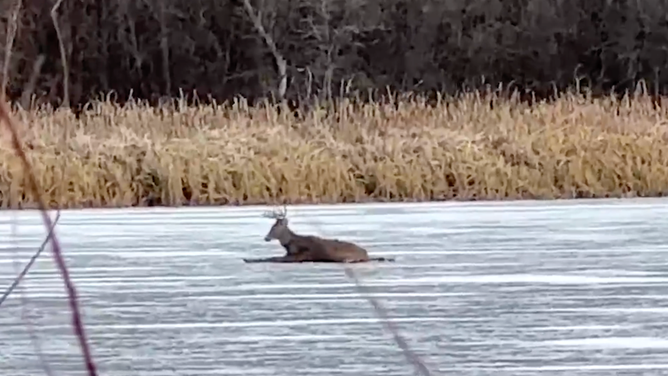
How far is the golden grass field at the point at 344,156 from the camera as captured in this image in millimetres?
5137

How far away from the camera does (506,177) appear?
213 inches

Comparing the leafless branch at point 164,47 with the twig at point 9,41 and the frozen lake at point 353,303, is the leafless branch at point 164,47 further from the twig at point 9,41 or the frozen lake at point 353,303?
the twig at point 9,41

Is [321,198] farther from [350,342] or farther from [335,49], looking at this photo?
[335,49]

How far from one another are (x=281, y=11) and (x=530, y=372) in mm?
9682

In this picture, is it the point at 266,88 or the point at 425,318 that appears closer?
the point at 425,318

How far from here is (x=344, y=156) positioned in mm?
5812

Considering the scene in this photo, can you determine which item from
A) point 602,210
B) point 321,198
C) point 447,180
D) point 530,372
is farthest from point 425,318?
point 447,180

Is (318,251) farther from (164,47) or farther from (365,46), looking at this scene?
(365,46)

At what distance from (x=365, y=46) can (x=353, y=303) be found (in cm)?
937

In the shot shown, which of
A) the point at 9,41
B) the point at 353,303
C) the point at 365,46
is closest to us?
the point at 9,41

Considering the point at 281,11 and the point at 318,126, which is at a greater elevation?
the point at 281,11

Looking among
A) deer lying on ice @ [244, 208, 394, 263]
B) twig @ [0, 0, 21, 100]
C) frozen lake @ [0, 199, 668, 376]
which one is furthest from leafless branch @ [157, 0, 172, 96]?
twig @ [0, 0, 21, 100]

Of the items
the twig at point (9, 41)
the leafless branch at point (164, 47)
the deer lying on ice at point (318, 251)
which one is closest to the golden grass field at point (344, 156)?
the deer lying on ice at point (318, 251)

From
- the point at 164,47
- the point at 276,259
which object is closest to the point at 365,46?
the point at 164,47
